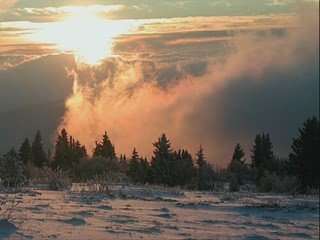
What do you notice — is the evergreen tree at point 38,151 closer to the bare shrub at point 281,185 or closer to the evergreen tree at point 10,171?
the bare shrub at point 281,185

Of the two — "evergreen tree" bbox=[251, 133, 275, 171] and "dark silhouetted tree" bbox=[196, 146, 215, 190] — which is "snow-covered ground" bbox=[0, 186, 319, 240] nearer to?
"dark silhouetted tree" bbox=[196, 146, 215, 190]

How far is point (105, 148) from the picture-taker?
50.2 meters

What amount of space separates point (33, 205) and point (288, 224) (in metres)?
5.19

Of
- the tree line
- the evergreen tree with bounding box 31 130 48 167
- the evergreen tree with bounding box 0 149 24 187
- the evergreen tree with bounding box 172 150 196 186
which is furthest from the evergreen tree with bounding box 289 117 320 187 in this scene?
the evergreen tree with bounding box 31 130 48 167

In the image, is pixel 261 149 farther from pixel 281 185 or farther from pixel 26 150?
pixel 281 185

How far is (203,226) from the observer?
9.82m

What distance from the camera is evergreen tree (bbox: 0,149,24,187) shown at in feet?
53.9

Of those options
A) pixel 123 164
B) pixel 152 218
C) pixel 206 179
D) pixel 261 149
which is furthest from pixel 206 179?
pixel 261 149

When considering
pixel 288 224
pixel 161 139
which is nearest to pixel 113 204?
pixel 288 224

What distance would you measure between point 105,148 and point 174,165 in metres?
18.6

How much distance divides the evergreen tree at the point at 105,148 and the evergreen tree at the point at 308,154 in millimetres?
27349

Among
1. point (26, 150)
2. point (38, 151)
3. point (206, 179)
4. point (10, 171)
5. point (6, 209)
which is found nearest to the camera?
point (6, 209)

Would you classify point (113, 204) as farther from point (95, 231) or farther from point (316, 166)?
point (316, 166)

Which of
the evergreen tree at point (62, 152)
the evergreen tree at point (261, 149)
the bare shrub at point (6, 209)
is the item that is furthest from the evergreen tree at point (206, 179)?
the evergreen tree at point (62, 152)
